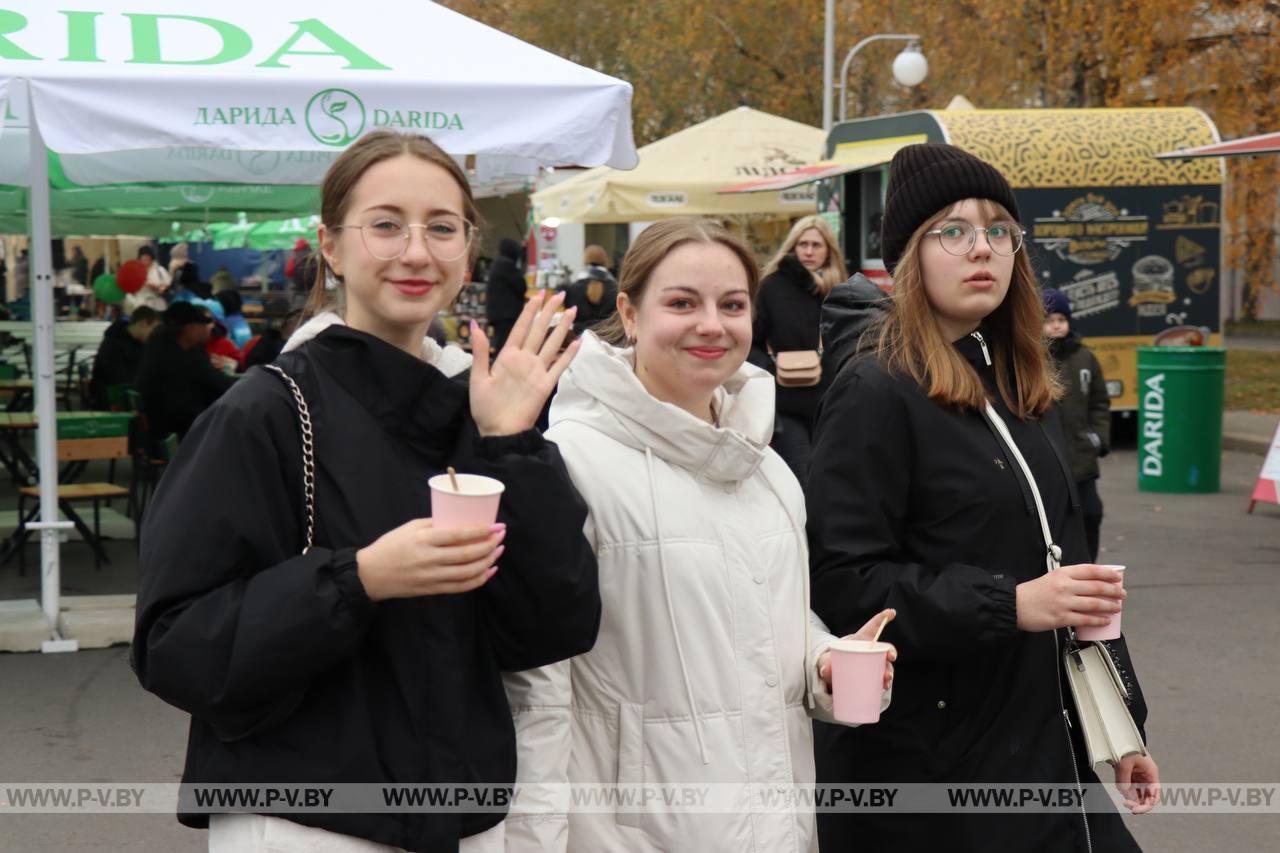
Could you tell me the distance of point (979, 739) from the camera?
2.85 m

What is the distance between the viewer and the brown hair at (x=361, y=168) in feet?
7.55

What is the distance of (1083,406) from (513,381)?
662cm

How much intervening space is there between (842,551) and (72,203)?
1261 centimetres

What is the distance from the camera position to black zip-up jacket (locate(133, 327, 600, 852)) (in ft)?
6.68

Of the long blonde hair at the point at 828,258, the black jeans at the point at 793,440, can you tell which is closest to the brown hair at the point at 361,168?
the black jeans at the point at 793,440

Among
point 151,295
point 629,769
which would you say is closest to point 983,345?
point 629,769

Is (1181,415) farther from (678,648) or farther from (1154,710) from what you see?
(678,648)

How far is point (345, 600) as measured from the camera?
2.03 metres

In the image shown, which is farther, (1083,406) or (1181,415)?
(1181,415)

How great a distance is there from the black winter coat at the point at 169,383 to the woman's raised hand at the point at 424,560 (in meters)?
8.74

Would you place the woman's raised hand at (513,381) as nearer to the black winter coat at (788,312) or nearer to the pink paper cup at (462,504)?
the pink paper cup at (462,504)

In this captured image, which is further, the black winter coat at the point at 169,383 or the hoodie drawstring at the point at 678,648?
the black winter coat at the point at 169,383

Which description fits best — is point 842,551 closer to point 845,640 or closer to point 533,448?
point 845,640

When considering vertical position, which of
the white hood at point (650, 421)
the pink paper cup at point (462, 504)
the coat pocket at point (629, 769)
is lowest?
the coat pocket at point (629, 769)
